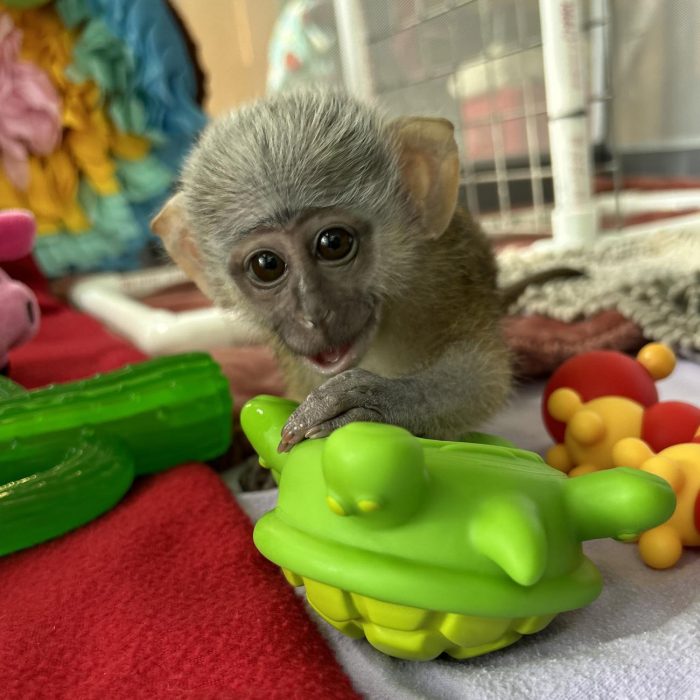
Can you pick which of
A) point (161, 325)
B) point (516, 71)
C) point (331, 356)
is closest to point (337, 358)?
point (331, 356)

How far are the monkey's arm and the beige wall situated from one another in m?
3.02

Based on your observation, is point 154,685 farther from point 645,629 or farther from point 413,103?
point 413,103

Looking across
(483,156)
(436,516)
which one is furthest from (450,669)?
(483,156)

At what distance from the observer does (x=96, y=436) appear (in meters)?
0.91

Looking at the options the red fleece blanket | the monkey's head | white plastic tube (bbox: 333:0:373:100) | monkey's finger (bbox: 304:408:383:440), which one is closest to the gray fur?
the monkey's head

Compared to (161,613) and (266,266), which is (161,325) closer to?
(266,266)

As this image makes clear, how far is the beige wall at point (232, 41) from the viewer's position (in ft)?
11.7

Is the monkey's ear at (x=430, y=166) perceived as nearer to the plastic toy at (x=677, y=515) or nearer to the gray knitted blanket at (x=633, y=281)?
the plastic toy at (x=677, y=515)

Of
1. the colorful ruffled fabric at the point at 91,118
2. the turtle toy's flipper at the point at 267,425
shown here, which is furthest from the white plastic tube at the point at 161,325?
the turtle toy's flipper at the point at 267,425

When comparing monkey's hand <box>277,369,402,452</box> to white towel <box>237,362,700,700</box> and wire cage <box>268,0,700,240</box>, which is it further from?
wire cage <box>268,0,700,240</box>

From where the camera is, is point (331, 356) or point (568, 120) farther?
point (568, 120)

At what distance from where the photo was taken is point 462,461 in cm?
56

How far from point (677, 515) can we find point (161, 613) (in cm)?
49

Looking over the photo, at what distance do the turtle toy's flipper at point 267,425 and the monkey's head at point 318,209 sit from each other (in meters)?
0.08
